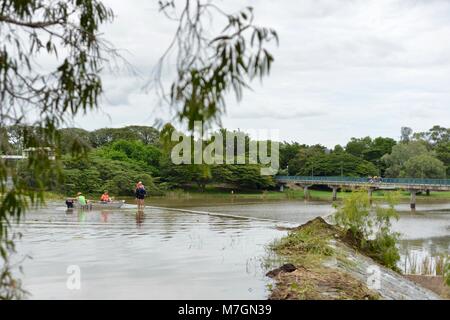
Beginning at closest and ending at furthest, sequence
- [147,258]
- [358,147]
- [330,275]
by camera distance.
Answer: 1. [330,275]
2. [147,258]
3. [358,147]

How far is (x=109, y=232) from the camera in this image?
1741 cm

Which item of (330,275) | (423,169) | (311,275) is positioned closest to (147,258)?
(311,275)

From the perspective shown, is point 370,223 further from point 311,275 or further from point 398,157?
point 398,157

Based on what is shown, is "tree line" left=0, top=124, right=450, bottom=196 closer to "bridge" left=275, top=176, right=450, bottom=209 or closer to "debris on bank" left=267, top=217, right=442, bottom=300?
"bridge" left=275, top=176, right=450, bottom=209

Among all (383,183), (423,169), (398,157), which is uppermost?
(398,157)

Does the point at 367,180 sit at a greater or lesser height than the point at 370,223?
greater

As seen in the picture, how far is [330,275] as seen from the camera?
10.3 m

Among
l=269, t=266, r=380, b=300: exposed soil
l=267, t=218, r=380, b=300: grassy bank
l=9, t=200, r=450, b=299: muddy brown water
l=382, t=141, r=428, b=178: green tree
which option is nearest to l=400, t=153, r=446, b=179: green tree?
l=382, t=141, r=428, b=178: green tree

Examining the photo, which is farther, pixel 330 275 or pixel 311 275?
pixel 330 275

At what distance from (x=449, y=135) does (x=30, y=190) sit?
13930cm

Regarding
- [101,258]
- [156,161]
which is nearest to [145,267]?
[101,258]

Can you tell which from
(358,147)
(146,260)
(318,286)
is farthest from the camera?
(358,147)

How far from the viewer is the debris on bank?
29.7 ft
